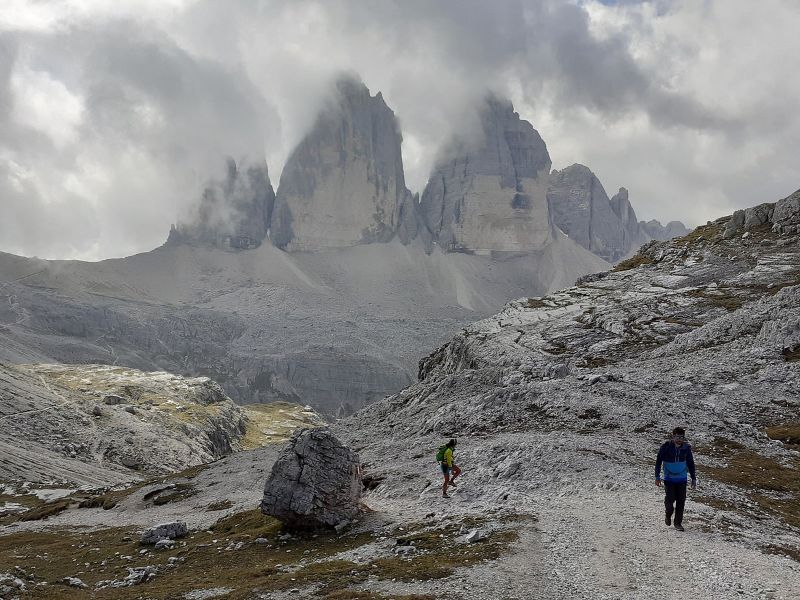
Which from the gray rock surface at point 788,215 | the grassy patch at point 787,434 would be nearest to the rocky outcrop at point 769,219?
the gray rock surface at point 788,215

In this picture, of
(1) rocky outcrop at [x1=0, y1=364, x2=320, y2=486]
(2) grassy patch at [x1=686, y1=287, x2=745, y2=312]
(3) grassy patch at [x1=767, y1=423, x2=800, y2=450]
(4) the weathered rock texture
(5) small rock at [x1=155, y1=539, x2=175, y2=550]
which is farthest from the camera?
(1) rocky outcrop at [x1=0, y1=364, x2=320, y2=486]

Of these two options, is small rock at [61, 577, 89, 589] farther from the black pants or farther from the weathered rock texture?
the black pants

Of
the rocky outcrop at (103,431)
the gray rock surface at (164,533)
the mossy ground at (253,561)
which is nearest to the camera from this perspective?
the mossy ground at (253,561)

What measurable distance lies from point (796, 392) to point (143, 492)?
169ft

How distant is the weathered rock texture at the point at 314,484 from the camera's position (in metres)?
24.9

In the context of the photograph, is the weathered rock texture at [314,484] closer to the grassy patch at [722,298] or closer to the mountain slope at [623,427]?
the mountain slope at [623,427]

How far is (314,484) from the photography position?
25.6 meters

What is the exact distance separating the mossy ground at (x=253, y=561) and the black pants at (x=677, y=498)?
5.02 meters

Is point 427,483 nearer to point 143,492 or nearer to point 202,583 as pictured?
point 202,583

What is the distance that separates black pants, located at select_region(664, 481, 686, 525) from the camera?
18.9m

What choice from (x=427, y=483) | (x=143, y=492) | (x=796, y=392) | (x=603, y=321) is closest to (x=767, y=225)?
(x=603, y=321)

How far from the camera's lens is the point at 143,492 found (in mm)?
52844

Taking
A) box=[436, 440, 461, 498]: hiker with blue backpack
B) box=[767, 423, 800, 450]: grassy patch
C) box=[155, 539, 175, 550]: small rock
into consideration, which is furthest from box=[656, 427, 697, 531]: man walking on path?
box=[155, 539, 175, 550]: small rock

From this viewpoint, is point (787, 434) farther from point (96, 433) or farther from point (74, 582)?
point (96, 433)
